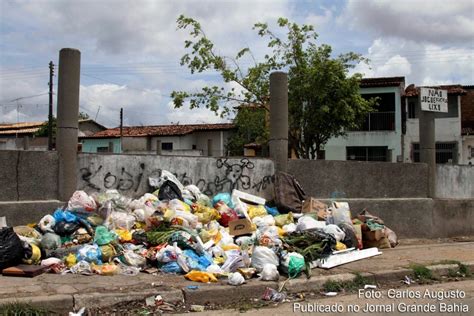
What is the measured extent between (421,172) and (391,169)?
929 millimetres

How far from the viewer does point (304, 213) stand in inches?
373

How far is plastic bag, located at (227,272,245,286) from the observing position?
6.17 meters

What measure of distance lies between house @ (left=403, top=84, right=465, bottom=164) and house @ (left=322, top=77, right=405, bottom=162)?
775 mm

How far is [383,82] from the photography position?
28406 mm

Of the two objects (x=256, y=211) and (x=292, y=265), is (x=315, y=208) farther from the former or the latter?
(x=292, y=265)

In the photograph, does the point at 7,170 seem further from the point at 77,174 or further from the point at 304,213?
the point at 304,213

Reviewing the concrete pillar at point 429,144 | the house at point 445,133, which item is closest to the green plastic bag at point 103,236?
the concrete pillar at point 429,144

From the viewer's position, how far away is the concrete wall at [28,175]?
24.1 feet

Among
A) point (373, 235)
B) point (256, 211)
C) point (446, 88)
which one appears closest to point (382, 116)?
point (446, 88)

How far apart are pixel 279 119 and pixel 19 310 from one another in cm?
630

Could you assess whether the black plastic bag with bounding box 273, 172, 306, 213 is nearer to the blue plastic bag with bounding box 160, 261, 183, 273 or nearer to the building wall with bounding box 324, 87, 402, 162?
the blue plastic bag with bounding box 160, 261, 183, 273

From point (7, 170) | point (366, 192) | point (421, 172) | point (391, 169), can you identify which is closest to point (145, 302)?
point (7, 170)

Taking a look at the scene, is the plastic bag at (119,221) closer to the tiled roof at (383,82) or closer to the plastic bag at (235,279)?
the plastic bag at (235,279)

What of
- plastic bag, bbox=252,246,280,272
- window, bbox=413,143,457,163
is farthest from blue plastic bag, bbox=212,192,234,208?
window, bbox=413,143,457,163
